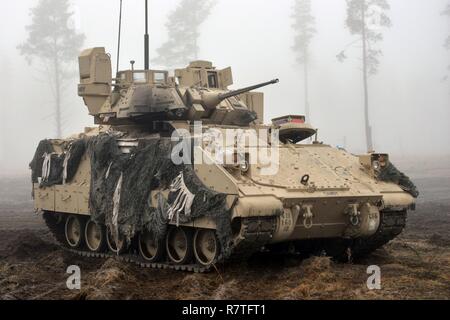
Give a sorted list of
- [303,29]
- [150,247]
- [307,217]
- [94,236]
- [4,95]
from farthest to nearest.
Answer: [4,95] < [303,29] < [94,236] < [150,247] < [307,217]

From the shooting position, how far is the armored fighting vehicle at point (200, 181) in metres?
11.3

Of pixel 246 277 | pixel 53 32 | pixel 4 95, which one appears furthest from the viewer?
pixel 4 95

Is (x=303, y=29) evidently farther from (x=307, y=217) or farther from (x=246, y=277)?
(x=246, y=277)

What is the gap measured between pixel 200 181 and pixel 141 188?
5.23 feet

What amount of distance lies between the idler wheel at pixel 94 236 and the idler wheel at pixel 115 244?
15cm

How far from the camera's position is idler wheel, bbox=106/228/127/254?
1366 centimetres

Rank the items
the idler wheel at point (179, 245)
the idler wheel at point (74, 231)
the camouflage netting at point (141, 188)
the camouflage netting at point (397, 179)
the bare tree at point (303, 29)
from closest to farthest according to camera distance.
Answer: the camouflage netting at point (141, 188)
the idler wheel at point (179, 245)
the camouflage netting at point (397, 179)
the idler wheel at point (74, 231)
the bare tree at point (303, 29)

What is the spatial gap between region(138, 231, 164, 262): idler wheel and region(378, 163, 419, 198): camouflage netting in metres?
4.05

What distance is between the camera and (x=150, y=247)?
13.4 metres

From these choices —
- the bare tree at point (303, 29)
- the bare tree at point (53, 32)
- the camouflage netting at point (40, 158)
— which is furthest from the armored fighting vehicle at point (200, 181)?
the bare tree at point (303, 29)

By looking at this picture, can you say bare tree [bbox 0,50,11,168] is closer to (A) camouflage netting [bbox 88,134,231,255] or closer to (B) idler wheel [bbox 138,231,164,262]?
(A) camouflage netting [bbox 88,134,231,255]

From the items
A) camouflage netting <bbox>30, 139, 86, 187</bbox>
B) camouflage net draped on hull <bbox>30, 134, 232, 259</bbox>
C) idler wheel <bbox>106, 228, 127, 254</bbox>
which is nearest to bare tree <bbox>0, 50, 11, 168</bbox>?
camouflage netting <bbox>30, 139, 86, 187</bbox>

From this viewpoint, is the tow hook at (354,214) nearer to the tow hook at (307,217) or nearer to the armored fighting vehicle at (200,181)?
the armored fighting vehicle at (200,181)

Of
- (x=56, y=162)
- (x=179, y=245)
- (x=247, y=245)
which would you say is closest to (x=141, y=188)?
(x=179, y=245)
